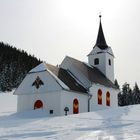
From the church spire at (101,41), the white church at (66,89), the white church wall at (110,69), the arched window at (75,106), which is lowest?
the arched window at (75,106)

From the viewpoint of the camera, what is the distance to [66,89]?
31234mm

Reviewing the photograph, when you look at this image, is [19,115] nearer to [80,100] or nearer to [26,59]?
[80,100]

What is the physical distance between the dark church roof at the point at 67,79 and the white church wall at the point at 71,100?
24.1 inches

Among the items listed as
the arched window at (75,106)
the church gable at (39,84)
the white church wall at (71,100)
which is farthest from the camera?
the arched window at (75,106)

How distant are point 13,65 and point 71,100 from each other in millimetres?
63423

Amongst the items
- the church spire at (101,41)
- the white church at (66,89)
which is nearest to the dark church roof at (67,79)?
the white church at (66,89)

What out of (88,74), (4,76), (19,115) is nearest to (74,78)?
(88,74)

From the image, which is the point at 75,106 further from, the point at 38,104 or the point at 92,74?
the point at 92,74

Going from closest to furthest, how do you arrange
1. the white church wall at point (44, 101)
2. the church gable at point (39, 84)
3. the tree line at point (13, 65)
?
1. the white church wall at point (44, 101)
2. the church gable at point (39, 84)
3. the tree line at point (13, 65)

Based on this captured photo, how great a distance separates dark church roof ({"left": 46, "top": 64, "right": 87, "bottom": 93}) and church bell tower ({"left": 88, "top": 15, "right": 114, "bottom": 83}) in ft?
28.4

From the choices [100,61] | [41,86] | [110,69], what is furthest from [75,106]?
[110,69]

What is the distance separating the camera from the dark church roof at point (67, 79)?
109 feet

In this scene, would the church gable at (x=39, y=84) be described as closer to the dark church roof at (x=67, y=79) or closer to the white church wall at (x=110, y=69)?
the dark church roof at (x=67, y=79)

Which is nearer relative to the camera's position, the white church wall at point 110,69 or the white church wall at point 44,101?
the white church wall at point 44,101
